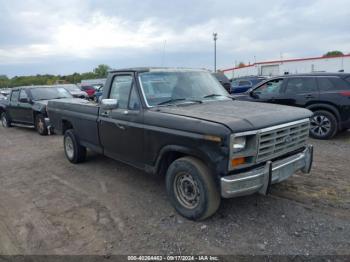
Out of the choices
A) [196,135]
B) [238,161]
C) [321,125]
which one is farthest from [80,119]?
[321,125]

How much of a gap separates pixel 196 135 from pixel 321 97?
5.84m

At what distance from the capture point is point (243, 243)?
326 cm

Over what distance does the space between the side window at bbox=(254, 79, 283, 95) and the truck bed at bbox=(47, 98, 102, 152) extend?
547 centimetres

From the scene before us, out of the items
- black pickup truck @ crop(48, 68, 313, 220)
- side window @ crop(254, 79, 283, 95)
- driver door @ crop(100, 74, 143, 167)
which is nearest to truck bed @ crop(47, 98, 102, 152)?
black pickup truck @ crop(48, 68, 313, 220)

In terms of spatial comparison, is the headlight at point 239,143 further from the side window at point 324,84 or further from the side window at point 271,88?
the side window at point 271,88

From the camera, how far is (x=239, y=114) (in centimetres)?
360

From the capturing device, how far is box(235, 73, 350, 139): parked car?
755cm

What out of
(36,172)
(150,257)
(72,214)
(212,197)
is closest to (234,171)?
(212,197)

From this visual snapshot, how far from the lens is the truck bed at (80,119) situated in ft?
17.8

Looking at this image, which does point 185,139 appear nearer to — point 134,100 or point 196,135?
point 196,135

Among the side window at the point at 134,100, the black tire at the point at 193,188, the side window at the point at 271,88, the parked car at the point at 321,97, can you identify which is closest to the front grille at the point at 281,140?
the black tire at the point at 193,188

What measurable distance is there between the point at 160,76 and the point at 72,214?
7.98 ft

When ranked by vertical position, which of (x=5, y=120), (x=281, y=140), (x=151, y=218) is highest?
(x=281, y=140)

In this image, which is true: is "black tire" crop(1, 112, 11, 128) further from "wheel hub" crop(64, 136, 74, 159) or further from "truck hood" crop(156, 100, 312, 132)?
"truck hood" crop(156, 100, 312, 132)
